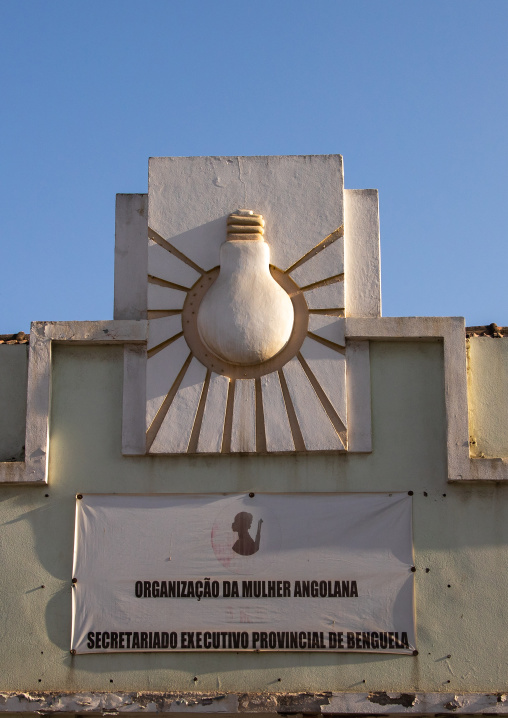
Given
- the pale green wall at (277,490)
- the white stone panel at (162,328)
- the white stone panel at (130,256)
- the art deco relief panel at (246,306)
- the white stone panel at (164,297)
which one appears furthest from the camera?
the white stone panel at (130,256)

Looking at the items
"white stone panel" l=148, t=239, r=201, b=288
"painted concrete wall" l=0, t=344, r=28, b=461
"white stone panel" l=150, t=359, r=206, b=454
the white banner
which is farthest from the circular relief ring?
"painted concrete wall" l=0, t=344, r=28, b=461

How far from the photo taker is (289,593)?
406 inches

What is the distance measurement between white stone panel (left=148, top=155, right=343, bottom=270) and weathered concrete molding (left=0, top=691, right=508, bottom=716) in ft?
15.2

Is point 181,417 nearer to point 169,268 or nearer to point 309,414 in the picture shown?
point 309,414

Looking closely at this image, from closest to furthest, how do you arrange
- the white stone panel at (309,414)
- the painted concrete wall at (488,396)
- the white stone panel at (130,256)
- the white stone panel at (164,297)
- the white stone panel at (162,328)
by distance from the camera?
the white stone panel at (309,414), the painted concrete wall at (488,396), the white stone panel at (162,328), the white stone panel at (164,297), the white stone panel at (130,256)

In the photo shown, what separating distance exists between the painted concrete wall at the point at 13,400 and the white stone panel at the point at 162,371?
4.82ft

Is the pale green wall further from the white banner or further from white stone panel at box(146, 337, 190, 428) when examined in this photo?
white stone panel at box(146, 337, 190, 428)

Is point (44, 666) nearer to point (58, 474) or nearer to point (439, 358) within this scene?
point (58, 474)

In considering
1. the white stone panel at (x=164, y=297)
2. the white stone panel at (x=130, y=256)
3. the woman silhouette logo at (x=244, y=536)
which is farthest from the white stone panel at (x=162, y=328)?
the woman silhouette logo at (x=244, y=536)

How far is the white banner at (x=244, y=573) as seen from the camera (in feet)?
33.6

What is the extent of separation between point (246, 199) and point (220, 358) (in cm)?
186

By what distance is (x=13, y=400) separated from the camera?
36.4ft

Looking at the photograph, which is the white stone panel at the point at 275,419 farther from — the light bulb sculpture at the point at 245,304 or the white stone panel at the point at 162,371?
the white stone panel at the point at 162,371

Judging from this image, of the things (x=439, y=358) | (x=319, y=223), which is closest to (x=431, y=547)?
(x=439, y=358)
